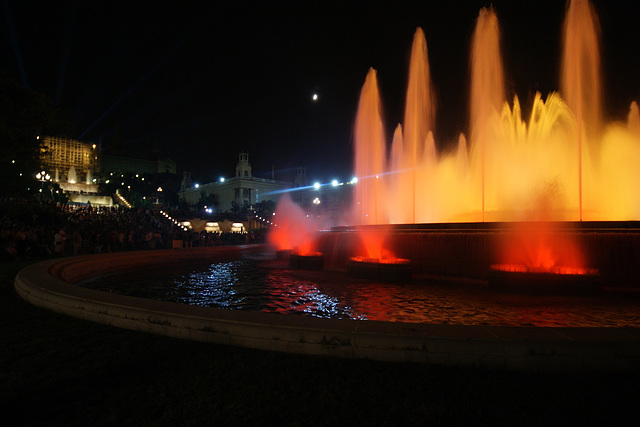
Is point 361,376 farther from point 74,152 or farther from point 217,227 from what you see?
point 74,152

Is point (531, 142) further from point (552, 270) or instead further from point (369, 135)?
point (552, 270)

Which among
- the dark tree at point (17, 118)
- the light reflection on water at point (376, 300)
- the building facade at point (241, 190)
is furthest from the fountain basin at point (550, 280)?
the building facade at point (241, 190)

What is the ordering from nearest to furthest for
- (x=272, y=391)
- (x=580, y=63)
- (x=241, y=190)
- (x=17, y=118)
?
(x=272, y=391), (x=580, y=63), (x=17, y=118), (x=241, y=190)

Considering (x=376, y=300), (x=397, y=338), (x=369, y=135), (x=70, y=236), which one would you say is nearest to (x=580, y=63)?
(x=369, y=135)

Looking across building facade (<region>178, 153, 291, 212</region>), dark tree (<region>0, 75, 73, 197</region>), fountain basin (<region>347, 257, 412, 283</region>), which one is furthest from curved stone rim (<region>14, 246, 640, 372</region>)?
building facade (<region>178, 153, 291, 212</region>)

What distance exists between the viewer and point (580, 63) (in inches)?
658

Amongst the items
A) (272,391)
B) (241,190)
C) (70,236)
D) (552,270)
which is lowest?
(272,391)

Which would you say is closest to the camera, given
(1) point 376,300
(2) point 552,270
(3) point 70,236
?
(1) point 376,300

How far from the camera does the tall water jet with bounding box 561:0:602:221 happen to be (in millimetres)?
16422

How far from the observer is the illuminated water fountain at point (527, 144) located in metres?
16.8

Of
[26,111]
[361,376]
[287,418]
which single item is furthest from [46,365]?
[26,111]

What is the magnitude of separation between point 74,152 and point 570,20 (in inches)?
4759

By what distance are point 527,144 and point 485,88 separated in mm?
3490

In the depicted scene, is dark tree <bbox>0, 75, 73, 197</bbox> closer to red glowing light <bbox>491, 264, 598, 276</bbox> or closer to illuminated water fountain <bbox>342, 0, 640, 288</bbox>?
illuminated water fountain <bbox>342, 0, 640, 288</bbox>
